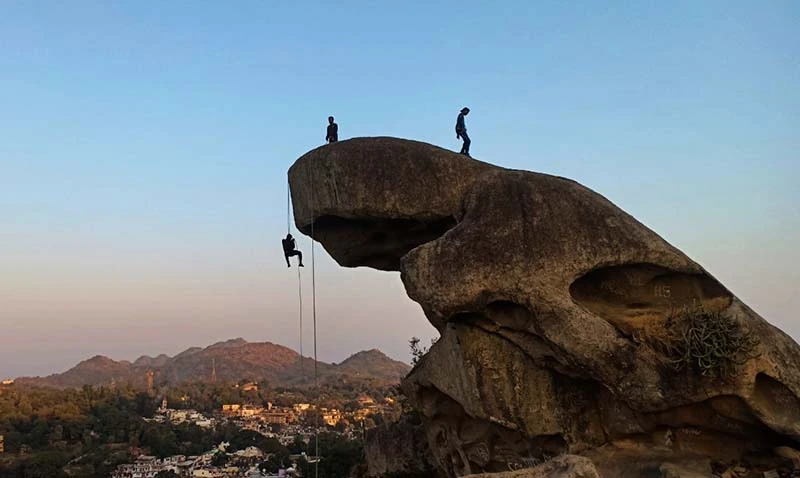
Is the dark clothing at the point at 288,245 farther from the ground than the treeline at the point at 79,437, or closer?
farther from the ground

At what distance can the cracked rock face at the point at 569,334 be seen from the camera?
12.9 meters

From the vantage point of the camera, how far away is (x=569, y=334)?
509 inches

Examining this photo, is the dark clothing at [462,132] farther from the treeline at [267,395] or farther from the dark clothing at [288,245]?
the treeline at [267,395]

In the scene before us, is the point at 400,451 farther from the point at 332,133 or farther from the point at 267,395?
the point at 267,395

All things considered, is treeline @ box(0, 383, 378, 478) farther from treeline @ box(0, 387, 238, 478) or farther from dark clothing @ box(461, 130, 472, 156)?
dark clothing @ box(461, 130, 472, 156)

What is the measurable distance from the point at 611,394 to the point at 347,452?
23.8m

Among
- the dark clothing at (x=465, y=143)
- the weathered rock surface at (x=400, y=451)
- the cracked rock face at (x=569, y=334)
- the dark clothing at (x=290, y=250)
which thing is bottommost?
the weathered rock surface at (x=400, y=451)

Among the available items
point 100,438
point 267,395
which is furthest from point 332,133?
point 267,395

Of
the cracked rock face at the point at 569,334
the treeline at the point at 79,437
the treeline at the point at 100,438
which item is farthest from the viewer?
the treeline at the point at 79,437

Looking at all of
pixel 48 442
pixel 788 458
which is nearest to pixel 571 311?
pixel 788 458

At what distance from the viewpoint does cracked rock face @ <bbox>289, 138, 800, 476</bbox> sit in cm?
1285

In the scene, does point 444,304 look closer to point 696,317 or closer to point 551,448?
point 551,448

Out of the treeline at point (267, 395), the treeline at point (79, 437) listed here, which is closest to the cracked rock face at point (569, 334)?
the treeline at point (79, 437)

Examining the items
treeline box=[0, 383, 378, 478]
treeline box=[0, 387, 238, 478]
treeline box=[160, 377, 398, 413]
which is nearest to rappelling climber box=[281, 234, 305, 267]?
treeline box=[0, 383, 378, 478]
